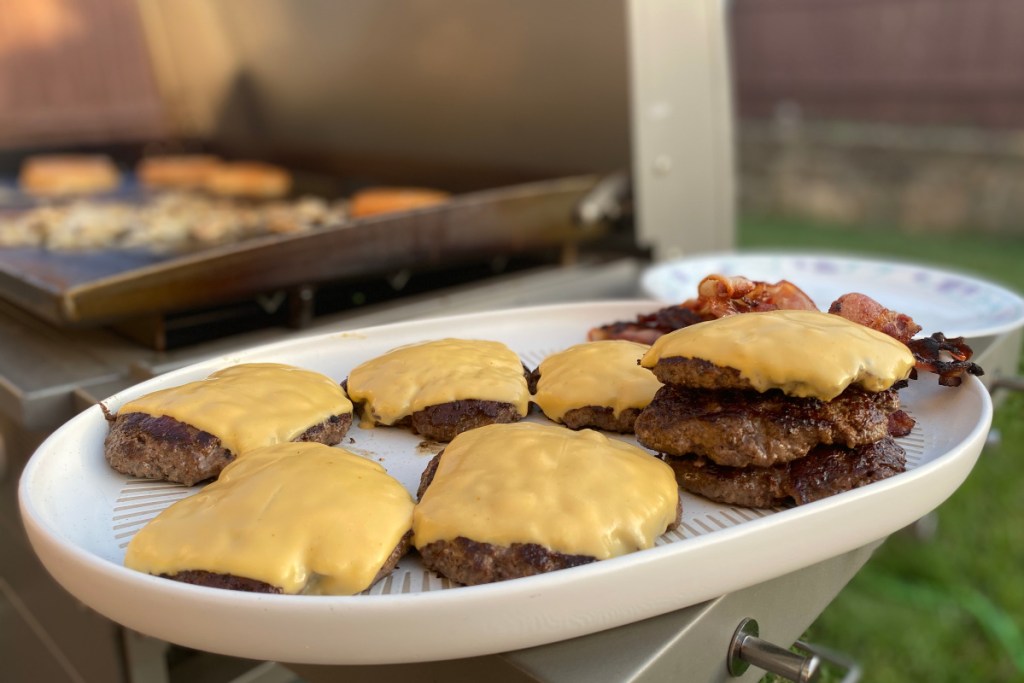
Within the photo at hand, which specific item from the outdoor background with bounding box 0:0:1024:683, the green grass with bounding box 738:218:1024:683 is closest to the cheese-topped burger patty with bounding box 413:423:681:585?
the outdoor background with bounding box 0:0:1024:683

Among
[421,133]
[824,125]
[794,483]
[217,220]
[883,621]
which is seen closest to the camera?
[794,483]

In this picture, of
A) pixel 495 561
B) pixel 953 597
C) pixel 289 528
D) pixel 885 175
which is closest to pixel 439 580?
pixel 495 561

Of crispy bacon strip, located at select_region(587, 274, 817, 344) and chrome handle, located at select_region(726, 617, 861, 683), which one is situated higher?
crispy bacon strip, located at select_region(587, 274, 817, 344)

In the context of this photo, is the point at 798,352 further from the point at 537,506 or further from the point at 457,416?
the point at 457,416

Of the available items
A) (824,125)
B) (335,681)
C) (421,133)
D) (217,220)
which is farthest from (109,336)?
(824,125)

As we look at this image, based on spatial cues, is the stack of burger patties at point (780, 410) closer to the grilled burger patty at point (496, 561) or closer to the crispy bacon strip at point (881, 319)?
the crispy bacon strip at point (881, 319)

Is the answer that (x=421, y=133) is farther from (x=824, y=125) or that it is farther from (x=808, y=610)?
(x=824, y=125)

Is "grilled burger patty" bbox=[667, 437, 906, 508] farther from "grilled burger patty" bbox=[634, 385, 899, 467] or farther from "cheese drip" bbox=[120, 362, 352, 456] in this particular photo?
"cheese drip" bbox=[120, 362, 352, 456]
